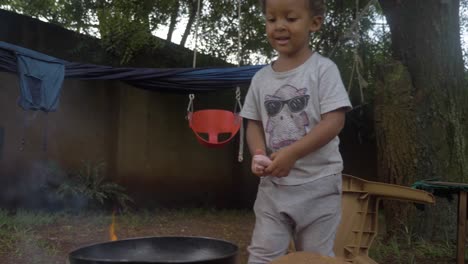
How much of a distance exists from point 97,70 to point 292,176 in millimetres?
3335

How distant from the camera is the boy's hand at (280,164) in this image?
1818 millimetres

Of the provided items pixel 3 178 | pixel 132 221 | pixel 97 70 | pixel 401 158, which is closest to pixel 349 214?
pixel 401 158

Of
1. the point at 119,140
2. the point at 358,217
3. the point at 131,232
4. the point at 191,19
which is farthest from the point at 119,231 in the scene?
the point at 191,19

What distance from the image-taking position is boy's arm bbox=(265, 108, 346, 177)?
1.83m

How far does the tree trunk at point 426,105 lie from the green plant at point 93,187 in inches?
121

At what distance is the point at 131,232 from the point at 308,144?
3.70 m

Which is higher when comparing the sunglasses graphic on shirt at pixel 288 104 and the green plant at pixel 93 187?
the sunglasses graphic on shirt at pixel 288 104

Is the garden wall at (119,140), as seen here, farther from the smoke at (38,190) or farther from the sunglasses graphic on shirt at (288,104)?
the sunglasses graphic on shirt at (288,104)

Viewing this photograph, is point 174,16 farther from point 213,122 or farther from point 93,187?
point 213,122

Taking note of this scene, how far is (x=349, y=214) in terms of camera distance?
11.1ft

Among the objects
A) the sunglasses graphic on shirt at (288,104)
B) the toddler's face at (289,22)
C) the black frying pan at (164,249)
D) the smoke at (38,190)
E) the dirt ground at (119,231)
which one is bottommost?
the dirt ground at (119,231)

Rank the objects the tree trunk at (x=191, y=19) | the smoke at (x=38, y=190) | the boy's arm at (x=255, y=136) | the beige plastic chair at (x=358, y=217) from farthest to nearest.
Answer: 1. the tree trunk at (x=191, y=19)
2. the smoke at (x=38, y=190)
3. the beige plastic chair at (x=358, y=217)
4. the boy's arm at (x=255, y=136)

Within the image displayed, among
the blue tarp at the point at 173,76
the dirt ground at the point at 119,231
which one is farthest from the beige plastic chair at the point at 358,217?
the blue tarp at the point at 173,76

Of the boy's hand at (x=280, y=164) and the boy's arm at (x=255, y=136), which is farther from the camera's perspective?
the boy's arm at (x=255, y=136)
